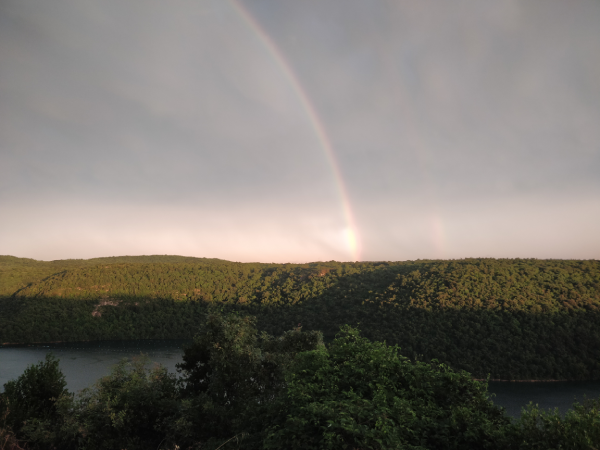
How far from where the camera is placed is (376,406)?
10.1 meters

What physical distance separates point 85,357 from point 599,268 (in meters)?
128

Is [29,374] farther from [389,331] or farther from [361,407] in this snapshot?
[389,331]

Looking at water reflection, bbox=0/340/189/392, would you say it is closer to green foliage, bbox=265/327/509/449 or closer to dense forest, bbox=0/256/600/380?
dense forest, bbox=0/256/600/380

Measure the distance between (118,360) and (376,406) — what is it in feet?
263

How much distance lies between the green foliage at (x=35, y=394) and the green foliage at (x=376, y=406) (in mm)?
14751

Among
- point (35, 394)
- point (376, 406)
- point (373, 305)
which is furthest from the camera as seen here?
point (373, 305)

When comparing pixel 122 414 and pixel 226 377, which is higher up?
pixel 226 377

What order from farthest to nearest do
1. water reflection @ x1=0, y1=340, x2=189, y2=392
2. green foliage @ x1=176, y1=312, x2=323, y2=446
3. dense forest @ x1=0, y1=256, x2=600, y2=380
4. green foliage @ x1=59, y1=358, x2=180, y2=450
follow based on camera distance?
dense forest @ x1=0, y1=256, x2=600, y2=380, water reflection @ x1=0, y1=340, x2=189, y2=392, green foliage @ x1=176, y1=312, x2=323, y2=446, green foliage @ x1=59, y1=358, x2=180, y2=450

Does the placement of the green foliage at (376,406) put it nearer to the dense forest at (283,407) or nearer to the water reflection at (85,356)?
the dense forest at (283,407)

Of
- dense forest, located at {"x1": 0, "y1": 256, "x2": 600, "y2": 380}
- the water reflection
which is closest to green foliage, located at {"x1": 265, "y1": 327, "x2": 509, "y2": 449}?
dense forest, located at {"x1": 0, "y1": 256, "x2": 600, "y2": 380}

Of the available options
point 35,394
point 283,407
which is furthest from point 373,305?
point 283,407

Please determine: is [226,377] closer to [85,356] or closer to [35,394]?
[35,394]

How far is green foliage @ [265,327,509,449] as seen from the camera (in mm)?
8672

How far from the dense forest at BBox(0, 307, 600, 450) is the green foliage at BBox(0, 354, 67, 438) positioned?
0.19 feet
